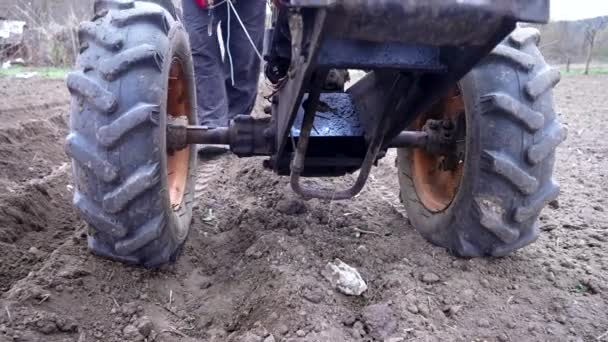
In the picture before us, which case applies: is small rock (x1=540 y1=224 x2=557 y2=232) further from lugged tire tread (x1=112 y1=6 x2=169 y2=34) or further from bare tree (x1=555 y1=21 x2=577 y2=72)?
bare tree (x1=555 y1=21 x2=577 y2=72)

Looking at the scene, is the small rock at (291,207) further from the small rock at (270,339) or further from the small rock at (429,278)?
the small rock at (270,339)

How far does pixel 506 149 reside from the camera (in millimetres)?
2498

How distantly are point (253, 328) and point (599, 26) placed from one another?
1625 cm

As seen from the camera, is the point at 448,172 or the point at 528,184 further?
the point at 448,172

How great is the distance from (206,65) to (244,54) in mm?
447

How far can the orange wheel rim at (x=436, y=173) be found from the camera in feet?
9.73

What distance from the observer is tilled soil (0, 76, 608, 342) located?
7.02 feet

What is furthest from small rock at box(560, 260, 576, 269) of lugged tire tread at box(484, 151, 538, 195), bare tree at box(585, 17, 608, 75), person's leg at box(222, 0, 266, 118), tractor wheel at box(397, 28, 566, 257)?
bare tree at box(585, 17, 608, 75)

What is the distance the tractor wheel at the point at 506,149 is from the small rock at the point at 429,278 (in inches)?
9.1

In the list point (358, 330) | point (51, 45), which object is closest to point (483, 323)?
point (358, 330)

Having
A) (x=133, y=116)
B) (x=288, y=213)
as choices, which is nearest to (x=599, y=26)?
(x=288, y=213)

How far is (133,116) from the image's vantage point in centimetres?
232

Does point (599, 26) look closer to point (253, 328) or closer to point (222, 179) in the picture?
point (222, 179)

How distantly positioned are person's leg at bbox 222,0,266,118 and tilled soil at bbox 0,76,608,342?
3.04 feet
